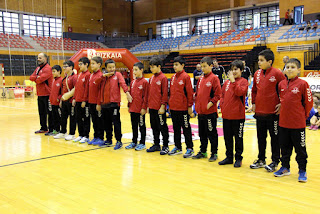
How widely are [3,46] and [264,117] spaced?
21798 mm

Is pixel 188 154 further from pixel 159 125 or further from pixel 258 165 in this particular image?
pixel 258 165

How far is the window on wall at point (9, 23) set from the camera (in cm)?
2305

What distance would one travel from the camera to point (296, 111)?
3318 millimetres

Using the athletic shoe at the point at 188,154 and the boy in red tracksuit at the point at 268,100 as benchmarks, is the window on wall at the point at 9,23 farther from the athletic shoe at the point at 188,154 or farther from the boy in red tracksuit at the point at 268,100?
the boy in red tracksuit at the point at 268,100

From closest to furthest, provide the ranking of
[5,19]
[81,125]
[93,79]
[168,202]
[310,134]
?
[168,202]
[93,79]
[81,125]
[310,134]
[5,19]

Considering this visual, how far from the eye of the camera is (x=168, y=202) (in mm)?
2791

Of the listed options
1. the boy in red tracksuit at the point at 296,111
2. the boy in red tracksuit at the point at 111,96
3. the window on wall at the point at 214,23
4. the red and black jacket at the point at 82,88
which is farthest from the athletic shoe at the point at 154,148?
the window on wall at the point at 214,23

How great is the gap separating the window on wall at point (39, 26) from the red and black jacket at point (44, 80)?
65.3 feet

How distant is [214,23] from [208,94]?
24.4 m

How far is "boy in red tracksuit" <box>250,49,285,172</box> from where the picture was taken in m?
3.64

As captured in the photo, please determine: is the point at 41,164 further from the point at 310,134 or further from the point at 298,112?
the point at 310,134

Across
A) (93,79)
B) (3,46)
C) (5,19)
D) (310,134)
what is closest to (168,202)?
(93,79)

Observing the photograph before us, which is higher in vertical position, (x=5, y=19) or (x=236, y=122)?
(x=5, y=19)

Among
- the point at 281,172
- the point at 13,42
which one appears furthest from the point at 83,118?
the point at 13,42
